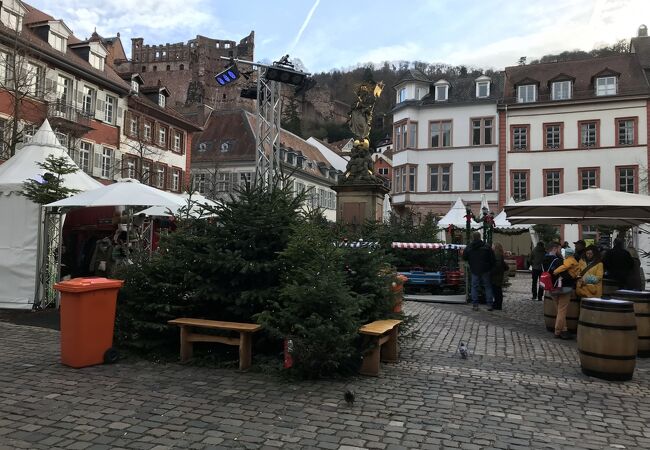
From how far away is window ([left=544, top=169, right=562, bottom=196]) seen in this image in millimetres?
41375

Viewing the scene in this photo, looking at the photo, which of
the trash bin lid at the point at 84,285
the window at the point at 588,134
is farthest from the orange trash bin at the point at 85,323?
the window at the point at 588,134

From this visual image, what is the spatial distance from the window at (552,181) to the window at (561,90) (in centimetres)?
568

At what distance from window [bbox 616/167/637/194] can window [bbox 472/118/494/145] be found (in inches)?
371

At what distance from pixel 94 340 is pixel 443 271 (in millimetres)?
Result: 11466

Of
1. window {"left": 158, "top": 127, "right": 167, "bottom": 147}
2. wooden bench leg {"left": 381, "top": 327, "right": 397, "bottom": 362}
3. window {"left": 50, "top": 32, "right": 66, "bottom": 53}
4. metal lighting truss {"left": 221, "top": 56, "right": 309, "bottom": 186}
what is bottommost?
wooden bench leg {"left": 381, "top": 327, "right": 397, "bottom": 362}

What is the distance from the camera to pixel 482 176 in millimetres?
43406

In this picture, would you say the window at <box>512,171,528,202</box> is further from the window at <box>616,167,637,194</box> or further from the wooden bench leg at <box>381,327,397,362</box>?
the wooden bench leg at <box>381,327,397,362</box>

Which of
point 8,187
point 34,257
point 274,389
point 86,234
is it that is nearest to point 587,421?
point 274,389

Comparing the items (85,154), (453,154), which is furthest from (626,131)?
(85,154)

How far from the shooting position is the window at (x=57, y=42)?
30.4 meters

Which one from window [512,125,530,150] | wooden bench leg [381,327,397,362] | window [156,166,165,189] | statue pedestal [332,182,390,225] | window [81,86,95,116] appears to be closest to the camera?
wooden bench leg [381,327,397,362]

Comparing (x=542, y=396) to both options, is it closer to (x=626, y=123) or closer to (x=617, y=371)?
(x=617, y=371)

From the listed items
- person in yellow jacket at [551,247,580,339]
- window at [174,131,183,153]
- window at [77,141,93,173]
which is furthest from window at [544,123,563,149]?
person in yellow jacket at [551,247,580,339]

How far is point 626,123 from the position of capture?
39938mm
